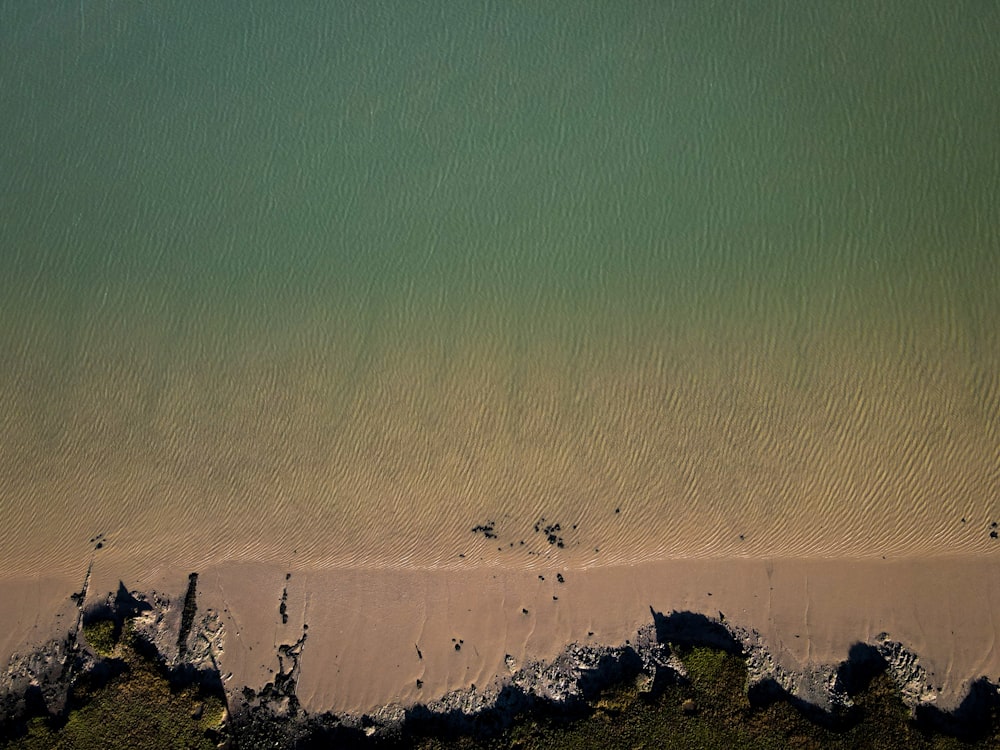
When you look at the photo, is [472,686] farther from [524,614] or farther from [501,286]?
[501,286]

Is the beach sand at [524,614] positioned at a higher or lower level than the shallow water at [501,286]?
lower

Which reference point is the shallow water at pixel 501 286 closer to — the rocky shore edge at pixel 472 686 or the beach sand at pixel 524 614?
the beach sand at pixel 524 614

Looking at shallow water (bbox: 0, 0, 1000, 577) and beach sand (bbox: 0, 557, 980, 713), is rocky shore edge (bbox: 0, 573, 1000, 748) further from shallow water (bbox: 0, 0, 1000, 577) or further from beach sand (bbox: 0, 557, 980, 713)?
shallow water (bbox: 0, 0, 1000, 577)

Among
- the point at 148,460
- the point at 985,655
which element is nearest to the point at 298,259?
the point at 148,460

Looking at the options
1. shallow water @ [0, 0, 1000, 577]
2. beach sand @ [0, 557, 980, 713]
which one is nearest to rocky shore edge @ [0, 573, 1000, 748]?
beach sand @ [0, 557, 980, 713]

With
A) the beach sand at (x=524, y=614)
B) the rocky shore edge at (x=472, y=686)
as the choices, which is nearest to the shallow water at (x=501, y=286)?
the beach sand at (x=524, y=614)
